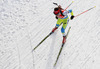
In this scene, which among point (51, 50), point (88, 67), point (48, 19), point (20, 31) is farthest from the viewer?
point (48, 19)

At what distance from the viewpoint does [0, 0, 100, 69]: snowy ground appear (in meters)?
6.24

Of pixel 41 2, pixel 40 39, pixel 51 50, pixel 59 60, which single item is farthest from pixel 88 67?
pixel 41 2

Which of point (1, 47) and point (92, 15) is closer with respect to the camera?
point (1, 47)

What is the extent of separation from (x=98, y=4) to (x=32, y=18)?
4890mm

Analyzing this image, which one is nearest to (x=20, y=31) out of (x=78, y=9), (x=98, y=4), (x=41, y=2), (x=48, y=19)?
(x=48, y=19)

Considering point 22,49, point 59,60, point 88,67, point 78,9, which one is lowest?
point 88,67

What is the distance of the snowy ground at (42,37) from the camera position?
6238mm

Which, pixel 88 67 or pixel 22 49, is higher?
pixel 22 49

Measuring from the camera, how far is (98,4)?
27.6 ft

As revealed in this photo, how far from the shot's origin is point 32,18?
26.1ft

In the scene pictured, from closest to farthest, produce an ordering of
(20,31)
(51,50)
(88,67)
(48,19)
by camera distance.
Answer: (88,67) < (51,50) < (20,31) < (48,19)

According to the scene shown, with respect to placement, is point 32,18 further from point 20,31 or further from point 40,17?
point 20,31

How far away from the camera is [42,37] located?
709 cm

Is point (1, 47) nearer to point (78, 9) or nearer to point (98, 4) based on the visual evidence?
point (78, 9)
